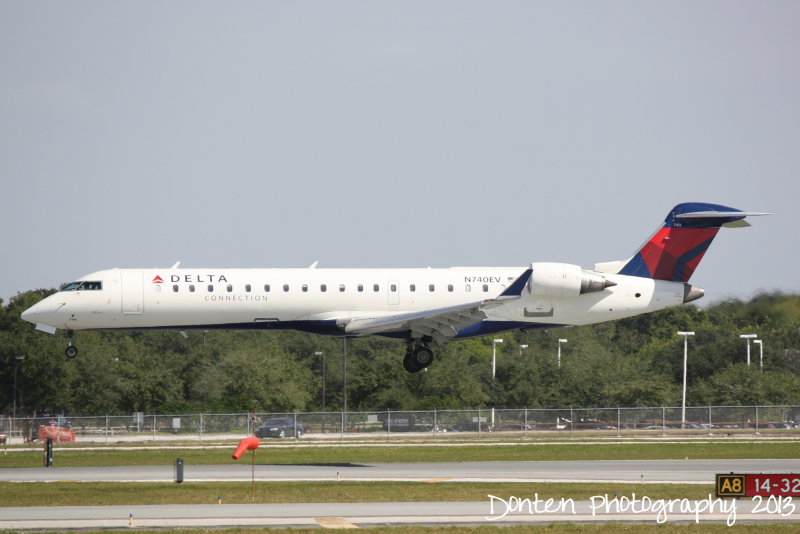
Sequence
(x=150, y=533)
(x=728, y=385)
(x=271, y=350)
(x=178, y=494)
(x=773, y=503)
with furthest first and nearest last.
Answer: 1. (x=271, y=350)
2. (x=728, y=385)
3. (x=178, y=494)
4. (x=773, y=503)
5. (x=150, y=533)

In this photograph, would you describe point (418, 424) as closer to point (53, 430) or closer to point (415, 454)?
point (415, 454)

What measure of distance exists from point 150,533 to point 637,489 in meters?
12.4

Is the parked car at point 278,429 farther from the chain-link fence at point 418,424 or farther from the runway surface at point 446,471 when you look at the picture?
the runway surface at point 446,471

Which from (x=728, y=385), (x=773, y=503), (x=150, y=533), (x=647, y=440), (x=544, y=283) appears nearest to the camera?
(x=150, y=533)

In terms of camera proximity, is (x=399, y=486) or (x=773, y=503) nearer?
(x=773, y=503)

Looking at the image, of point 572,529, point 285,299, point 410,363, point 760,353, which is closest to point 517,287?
point 410,363

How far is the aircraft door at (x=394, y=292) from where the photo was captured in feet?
130

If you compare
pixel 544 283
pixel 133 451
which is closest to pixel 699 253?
pixel 544 283

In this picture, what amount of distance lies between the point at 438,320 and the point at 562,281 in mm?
4939

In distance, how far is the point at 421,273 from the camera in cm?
4031

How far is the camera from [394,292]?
3978cm

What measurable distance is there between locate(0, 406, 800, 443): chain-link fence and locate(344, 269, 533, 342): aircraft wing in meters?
9.22

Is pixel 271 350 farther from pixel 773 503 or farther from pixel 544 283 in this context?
pixel 773 503

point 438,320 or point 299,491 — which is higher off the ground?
point 438,320
